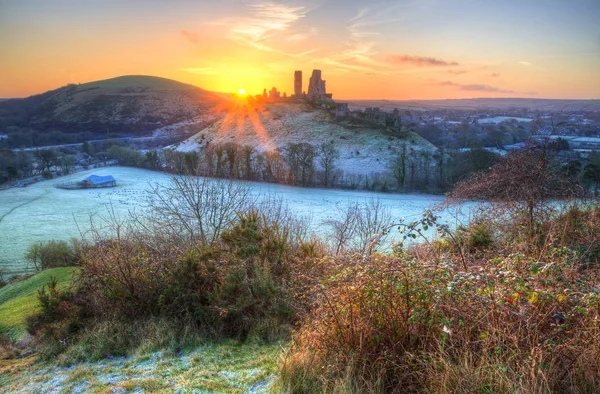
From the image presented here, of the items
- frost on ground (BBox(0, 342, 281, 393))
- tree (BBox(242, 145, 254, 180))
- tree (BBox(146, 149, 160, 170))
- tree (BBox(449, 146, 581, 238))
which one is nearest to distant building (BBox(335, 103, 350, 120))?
tree (BBox(242, 145, 254, 180))

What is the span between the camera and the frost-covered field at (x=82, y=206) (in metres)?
28.2

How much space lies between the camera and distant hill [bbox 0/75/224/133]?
411 ft

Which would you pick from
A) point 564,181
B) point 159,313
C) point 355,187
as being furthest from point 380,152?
point 159,313

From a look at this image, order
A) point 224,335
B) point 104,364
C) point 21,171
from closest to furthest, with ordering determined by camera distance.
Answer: point 104,364 < point 224,335 < point 21,171

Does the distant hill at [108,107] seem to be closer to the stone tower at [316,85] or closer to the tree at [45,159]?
the tree at [45,159]

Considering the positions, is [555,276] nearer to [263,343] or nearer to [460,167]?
[263,343]

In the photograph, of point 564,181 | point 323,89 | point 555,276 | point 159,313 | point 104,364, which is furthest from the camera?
point 323,89

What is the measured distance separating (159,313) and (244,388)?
378 centimetres

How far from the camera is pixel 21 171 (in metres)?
56.0

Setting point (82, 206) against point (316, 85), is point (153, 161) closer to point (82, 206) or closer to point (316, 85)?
point (82, 206)

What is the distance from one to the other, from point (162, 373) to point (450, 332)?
4451 millimetres

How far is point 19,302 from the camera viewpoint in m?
12.9

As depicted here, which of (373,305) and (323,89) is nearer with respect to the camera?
(373,305)

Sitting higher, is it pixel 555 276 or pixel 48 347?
pixel 555 276
